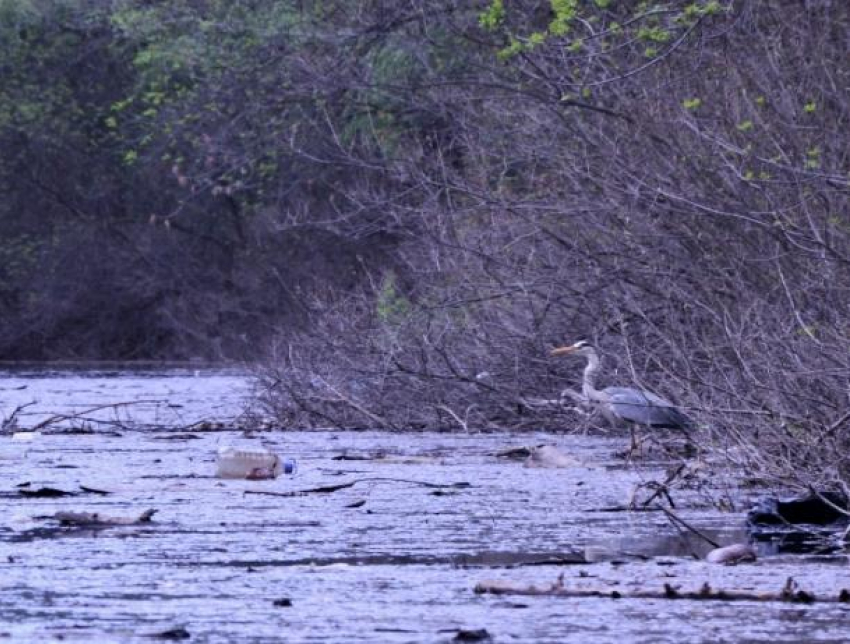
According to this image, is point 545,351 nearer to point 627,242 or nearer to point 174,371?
point 627,242

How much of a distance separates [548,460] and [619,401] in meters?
1.15

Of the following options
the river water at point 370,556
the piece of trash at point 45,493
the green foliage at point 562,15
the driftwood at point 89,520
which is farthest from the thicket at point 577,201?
the piece of trash at point 45,493

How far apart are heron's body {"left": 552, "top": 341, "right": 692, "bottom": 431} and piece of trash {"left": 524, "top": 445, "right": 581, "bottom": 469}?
0.49 metres

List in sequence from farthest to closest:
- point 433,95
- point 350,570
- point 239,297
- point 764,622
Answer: point 239,297, point 433,95, point 350,570, point 764,622

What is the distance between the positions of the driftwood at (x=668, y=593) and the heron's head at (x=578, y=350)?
8523 mm

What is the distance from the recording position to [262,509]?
9.27 meters

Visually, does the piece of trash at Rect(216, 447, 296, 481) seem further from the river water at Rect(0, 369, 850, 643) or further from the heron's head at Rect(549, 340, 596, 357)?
the heron's head at Rect(549, 340, 596, 357)

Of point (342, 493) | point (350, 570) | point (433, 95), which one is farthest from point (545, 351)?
point (350, 570)

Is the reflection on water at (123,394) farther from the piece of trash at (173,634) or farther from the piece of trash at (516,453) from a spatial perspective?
the piece of trash at (173,634)

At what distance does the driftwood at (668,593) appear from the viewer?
246 inches

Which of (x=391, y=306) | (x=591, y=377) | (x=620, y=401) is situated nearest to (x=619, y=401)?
(x=620, y=401)

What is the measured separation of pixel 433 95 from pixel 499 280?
4.15 m

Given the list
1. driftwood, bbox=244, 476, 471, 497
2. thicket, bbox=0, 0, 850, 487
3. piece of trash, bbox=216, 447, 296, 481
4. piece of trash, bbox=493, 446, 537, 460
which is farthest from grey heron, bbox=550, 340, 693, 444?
piece of trash, bbox=216, 447, 296, 481

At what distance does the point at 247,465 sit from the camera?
11.3 meters
